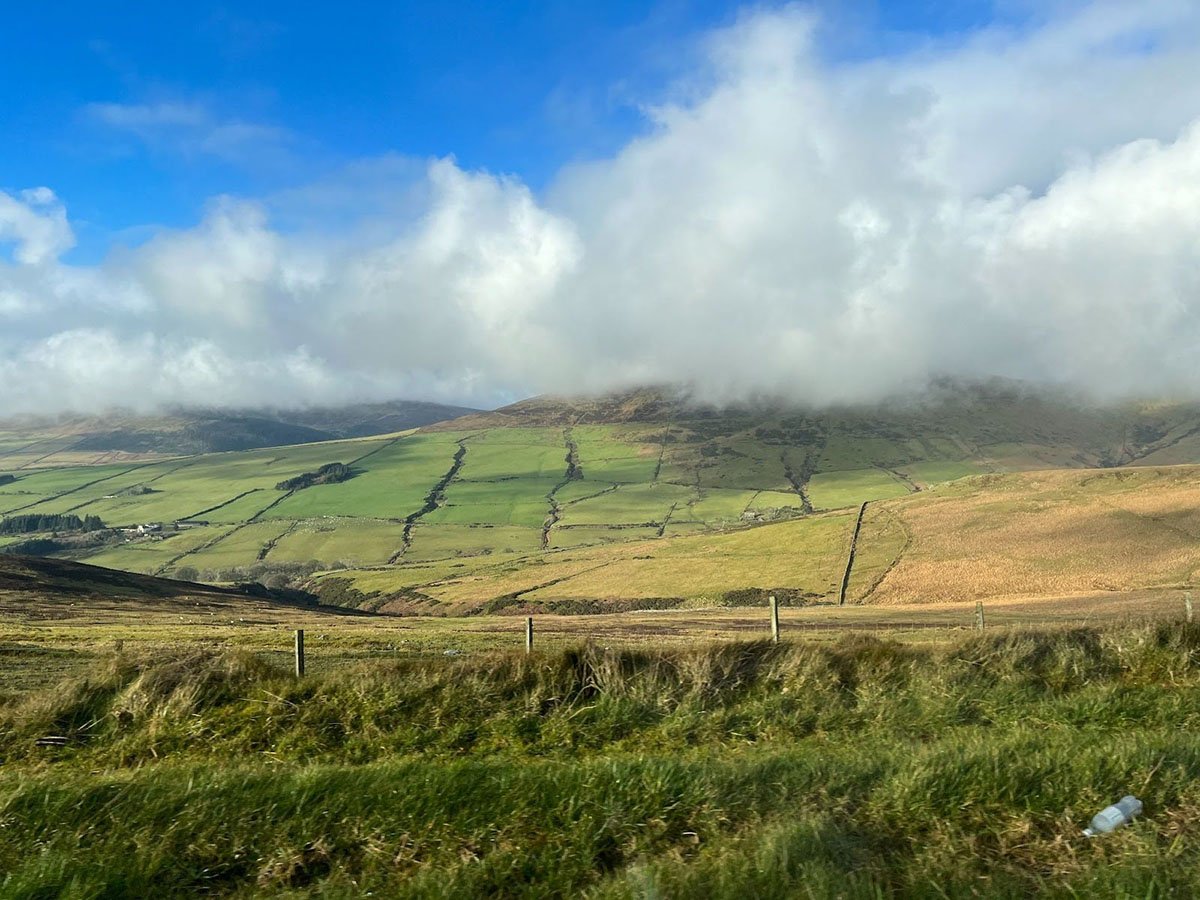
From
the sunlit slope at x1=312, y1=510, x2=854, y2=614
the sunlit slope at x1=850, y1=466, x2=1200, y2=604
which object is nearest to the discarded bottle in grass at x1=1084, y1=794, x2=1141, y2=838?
the sunlit slope at x1=850, y1=466, x2=1200, y2=604

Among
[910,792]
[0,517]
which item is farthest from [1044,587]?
[0,517]

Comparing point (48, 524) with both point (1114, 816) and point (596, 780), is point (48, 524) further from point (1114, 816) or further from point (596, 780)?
point (1114, 816)

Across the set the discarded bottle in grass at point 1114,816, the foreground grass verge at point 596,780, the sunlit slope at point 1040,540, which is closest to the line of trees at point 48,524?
the sunlit slope at point 1040,540

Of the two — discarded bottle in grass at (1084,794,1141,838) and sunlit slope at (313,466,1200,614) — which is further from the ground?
discarded bottle in grass at (1084,794,1141,838)

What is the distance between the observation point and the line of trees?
17012cm

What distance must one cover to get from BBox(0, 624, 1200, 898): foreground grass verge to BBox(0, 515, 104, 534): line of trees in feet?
625

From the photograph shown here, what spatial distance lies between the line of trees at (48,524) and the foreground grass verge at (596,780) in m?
190

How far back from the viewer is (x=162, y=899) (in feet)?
18.9

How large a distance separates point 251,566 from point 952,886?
5703 inches

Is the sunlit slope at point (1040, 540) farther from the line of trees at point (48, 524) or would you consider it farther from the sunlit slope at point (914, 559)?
the line of trees at point (48, 524)

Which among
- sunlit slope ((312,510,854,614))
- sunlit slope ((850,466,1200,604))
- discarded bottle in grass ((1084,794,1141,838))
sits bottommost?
sunlit slope ((312,510,854,614))

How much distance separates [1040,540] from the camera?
77188mm

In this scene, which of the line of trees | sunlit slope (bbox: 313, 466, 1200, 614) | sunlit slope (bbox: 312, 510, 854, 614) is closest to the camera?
sunlit slope (bbox: 313, 466, 1200, 614)

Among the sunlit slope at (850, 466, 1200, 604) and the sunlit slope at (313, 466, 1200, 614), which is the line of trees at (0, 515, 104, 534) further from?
the sunlit slope at (850, 466, 1200, 604)
